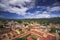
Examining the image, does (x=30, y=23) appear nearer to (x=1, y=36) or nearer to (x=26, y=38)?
(x=26, y=38)

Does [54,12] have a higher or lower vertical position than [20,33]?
higher

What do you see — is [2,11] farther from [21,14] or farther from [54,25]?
[54,25]

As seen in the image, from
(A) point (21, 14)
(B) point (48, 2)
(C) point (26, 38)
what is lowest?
(C) point (26, 38)

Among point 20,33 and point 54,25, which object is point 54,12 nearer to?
point 54,25

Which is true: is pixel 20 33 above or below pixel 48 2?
below

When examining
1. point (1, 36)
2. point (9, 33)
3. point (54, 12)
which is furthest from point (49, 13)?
point (1, 36)

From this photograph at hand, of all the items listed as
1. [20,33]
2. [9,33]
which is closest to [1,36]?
[9,33]
